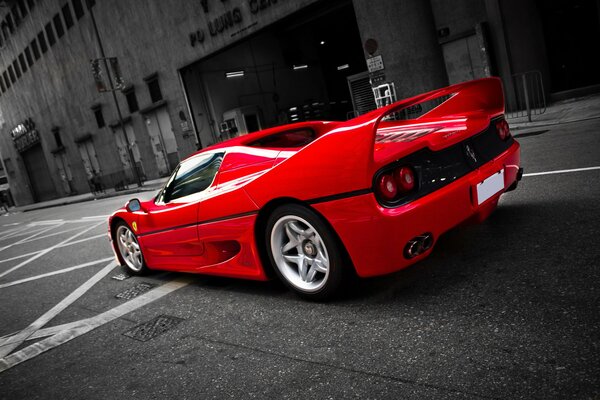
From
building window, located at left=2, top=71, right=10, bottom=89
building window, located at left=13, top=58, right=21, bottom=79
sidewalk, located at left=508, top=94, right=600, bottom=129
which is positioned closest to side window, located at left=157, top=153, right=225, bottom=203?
sidewalk, located at left=508, top=94, right=600, bottom=129

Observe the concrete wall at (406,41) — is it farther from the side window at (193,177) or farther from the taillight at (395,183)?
the taillight at (395,183)

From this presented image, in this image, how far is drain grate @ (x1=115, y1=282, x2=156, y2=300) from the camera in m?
4.02

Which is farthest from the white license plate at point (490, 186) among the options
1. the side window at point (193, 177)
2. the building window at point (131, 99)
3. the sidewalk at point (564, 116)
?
the building window at point (131, 99)

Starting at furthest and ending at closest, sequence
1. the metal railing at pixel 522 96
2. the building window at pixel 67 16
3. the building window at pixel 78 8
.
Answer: the building window at pixel 67 16, the building window at pixel 78 8, the metal railing at pixel 522 96

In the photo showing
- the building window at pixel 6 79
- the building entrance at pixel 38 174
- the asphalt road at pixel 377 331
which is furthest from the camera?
the building window at pixel 6 79

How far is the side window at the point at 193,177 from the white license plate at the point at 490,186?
1891 millimetres

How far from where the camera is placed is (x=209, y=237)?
3.34 metres

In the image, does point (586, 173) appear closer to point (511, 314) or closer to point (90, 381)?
point (511, 314)

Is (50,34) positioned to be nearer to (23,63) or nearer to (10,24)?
(23,63)

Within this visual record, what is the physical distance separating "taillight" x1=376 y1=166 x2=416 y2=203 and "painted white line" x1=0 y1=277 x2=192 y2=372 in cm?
234

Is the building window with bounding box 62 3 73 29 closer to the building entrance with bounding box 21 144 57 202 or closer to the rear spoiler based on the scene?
the building entrance with bounding box 21 144 57 202

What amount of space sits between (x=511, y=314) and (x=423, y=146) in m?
1.04

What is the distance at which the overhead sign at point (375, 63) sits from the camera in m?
14.1

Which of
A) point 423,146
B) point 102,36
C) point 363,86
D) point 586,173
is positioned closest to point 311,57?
point 363,86
